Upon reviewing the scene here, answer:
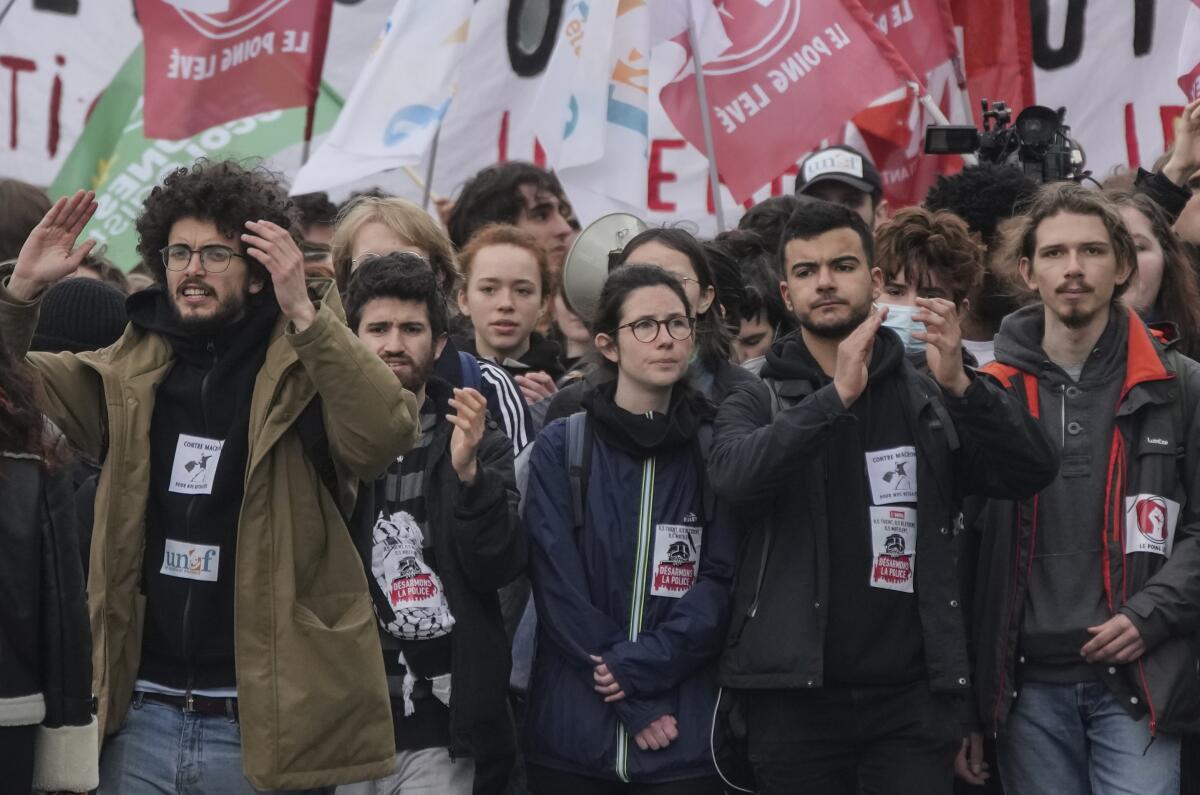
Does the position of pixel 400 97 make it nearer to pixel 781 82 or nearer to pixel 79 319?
pixel 781 82

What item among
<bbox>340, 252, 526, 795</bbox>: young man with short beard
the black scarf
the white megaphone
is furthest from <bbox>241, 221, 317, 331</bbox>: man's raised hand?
the white megaphone

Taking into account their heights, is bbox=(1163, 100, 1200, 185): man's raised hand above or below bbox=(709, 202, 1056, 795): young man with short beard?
above

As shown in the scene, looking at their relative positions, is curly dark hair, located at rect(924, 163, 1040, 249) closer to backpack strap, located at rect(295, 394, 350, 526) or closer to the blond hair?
the blond hair

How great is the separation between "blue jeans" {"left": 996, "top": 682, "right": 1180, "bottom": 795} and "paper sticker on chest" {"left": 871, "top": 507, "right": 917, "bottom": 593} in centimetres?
52

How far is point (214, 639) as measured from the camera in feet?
14.4

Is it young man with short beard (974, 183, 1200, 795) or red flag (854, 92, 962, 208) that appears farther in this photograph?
red flag (854, 92, 962, 208)

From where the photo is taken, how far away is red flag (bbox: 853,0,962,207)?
8.54 meters

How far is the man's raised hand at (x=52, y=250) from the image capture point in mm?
4336

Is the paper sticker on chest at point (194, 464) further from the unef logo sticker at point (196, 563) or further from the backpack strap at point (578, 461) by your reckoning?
the backpack strap at point (578, 461)

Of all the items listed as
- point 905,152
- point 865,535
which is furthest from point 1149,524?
point 905,152

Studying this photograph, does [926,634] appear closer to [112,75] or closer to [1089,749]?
[1089,749]

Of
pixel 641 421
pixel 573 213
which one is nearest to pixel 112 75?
pixel 573 213

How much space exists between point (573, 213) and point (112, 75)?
386 cm

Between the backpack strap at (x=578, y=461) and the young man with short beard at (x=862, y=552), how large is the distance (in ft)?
1.23
